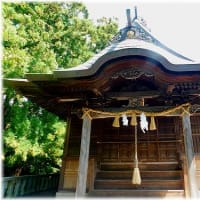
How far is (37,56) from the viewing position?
9.27 metres

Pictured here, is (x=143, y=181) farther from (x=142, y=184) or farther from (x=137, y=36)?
(x=137, y=36)

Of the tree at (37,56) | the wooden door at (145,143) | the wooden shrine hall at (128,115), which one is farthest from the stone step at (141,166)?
the tree at (37,56)

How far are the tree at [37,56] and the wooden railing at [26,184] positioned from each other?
2.42ft

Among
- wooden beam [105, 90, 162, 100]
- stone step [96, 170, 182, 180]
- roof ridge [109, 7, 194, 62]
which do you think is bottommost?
stone step [96, 170, 182, 180]

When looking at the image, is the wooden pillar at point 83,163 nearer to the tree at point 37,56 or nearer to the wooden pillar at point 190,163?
the wooden pillar at point 190,163

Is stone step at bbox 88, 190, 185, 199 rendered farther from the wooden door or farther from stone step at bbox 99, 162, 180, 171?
the wooden door

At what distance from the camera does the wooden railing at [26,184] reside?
7.16m

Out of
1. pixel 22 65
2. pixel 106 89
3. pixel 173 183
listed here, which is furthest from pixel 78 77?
pixel 173 183

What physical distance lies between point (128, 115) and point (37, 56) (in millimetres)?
5180

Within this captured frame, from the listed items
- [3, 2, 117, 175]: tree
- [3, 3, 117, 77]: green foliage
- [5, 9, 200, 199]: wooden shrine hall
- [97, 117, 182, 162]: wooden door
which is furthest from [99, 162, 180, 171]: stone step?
[3, 3, 117, 77]: green foliage

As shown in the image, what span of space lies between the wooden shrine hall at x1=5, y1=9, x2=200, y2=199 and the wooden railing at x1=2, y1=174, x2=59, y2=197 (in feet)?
5.28

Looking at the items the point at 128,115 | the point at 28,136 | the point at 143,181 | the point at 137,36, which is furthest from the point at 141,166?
the point at 137,36

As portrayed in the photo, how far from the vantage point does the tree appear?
7.52 metres

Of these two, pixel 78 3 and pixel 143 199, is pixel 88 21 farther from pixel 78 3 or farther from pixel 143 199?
pixel 143 199
